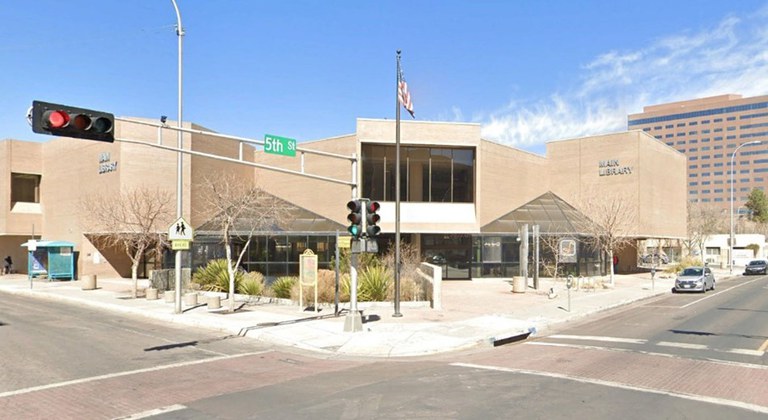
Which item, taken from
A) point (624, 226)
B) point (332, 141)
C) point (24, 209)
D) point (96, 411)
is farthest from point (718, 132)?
point (96, 411)

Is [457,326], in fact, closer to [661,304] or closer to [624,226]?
[661,304]

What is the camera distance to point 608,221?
33625mm

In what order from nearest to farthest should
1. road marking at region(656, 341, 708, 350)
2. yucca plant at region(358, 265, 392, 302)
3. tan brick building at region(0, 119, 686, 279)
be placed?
road marking at region(656, 341, 708, 350) < yucca plant at region(358, 265, 392, 302) < tan brick building at region(0, 119, 686, 279)

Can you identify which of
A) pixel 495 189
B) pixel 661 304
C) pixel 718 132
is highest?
pixel 718 132

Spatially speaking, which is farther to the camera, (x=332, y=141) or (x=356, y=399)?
(x=332, y=141)

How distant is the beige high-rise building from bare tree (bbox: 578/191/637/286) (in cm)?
15534

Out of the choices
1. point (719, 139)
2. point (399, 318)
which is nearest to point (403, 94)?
point (399, 318)

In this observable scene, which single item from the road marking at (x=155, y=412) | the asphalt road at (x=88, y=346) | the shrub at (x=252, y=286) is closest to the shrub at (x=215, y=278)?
the shrub at (x=252, y=286)

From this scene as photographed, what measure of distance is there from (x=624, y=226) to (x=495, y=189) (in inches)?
397

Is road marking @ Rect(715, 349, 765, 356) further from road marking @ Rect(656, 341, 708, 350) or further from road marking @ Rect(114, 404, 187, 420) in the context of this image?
road marking @ Rect(114, 404, 187, 420)

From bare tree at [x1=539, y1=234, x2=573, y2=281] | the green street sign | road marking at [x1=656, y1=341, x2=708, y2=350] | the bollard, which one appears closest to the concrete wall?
bare tree at [x1=539, y1=234, x2=573, y2=281]

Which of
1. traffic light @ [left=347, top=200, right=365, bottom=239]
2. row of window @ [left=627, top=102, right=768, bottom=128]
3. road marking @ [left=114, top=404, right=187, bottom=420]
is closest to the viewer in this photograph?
road marking @ [left=114, top=404, right=187, bottom=420]

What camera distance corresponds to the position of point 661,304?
80.5 feet

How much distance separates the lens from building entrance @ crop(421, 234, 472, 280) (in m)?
36.7
